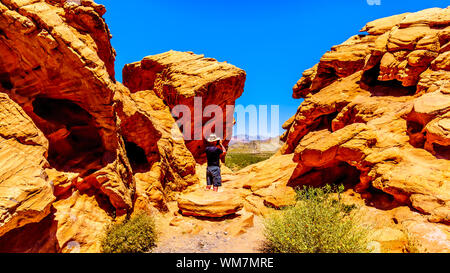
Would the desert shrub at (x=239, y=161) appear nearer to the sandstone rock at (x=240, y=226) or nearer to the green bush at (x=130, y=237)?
the sandstone rock at (x=240, y=226)

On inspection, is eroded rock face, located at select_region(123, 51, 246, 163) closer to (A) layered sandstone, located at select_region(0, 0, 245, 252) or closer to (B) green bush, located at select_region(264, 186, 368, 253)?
(A) layered sandstone, located at select_region(0, 0, 245, 252)

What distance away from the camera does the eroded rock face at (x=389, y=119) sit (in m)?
6.92

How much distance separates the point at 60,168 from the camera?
6418 mm

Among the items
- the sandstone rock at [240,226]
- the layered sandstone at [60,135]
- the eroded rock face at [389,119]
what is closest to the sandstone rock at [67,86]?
the layered sandstone at [60,135]

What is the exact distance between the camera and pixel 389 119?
9.52m

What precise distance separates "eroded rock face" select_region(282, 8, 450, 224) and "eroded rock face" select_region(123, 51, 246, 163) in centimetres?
694

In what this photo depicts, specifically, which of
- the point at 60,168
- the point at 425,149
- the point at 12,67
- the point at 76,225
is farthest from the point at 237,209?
the point at 12,67

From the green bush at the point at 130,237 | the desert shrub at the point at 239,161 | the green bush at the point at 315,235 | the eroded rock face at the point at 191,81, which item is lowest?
the desert shrub at the point at 239,161

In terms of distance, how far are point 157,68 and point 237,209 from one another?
15.0 m

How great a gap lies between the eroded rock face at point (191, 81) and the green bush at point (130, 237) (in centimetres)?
1126

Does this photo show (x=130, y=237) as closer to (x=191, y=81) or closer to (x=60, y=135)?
(x=60, y=135)

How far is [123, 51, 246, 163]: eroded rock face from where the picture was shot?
54.1 ft

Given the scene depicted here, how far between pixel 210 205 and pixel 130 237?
10.4 ft

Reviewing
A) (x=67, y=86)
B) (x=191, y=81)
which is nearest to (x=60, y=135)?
(x=67, y=86)
